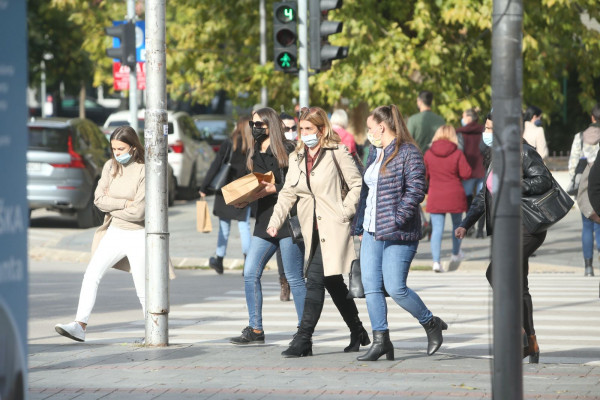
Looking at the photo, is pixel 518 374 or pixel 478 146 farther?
pixel 478 146

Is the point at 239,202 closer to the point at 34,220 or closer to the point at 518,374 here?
the point at 518,374

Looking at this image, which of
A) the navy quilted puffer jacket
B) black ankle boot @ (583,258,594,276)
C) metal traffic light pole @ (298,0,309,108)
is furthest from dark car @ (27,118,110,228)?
the navy quilted puffer jacket

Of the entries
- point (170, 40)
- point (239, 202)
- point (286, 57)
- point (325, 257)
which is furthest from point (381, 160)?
point (170, 40)

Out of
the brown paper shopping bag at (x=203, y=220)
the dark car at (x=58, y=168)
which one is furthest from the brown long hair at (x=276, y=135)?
the dark car at (x=58, y=168)

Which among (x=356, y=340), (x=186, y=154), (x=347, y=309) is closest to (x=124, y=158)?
(x=347, y=309)

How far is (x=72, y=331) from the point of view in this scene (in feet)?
31.1

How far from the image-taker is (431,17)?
2480cm

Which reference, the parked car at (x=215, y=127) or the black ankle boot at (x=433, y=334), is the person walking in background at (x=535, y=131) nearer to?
the black ankle boot at (x=433, y=334)

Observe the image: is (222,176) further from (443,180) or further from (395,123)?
(395,123)

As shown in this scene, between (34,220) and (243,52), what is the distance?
9740 mm

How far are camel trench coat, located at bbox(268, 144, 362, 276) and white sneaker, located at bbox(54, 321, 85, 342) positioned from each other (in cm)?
171

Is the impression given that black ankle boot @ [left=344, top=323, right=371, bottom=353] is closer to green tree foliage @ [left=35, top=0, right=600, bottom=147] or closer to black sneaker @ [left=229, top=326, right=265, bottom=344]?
black sneaker @ [left=229, top=326, right=265, bottom=344]

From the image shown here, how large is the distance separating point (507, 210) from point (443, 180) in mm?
10592

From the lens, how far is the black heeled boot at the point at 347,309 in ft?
29.8
